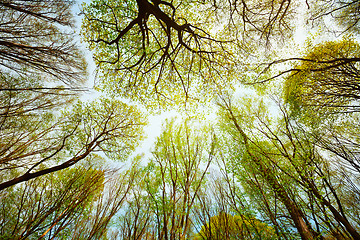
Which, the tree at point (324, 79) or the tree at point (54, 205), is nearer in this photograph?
the tree at point (54, 205)

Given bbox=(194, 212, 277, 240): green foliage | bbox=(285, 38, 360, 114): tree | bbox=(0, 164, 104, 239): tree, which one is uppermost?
bbox=(285, 38, 360, 114): tree

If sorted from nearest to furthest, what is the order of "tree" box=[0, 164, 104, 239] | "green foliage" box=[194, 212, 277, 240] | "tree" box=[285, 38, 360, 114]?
"tree" box=[0, 164, 104, 239], "green foliage" box=[194, 212, 277, 240], "tree" box=[285, 38, 360, 114]

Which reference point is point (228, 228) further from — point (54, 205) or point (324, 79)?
point (324, 79)

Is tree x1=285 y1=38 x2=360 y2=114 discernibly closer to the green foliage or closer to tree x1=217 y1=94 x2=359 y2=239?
tree x1=217 y1=94 x2=359 y2=239

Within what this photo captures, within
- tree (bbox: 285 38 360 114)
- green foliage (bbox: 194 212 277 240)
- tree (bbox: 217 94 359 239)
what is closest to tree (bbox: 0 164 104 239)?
green foliage (bbox: 194 212 277 240)

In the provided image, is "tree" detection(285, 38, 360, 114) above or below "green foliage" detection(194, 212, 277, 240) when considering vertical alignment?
above

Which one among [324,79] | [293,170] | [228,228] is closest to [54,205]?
[228,228]

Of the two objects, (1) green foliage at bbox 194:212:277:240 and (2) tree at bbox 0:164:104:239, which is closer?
(2) tree at bbox 0:164:104:239

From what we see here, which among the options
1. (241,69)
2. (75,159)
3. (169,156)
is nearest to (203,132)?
(169,156)

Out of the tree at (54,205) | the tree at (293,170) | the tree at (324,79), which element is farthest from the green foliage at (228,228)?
the tree at (324,79)

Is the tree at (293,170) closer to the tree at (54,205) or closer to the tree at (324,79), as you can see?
the tree at (324,79)

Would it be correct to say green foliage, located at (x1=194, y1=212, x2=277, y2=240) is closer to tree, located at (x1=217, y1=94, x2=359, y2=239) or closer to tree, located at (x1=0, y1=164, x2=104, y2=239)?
tree, located at (x1=217, y1=94, x2=359, y2=239)

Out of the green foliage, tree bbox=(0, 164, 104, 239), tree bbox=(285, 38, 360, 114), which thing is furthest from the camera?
tree bbox=(285, 38, 360, 114)

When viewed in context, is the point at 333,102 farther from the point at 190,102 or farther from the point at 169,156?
the point at 169,156
